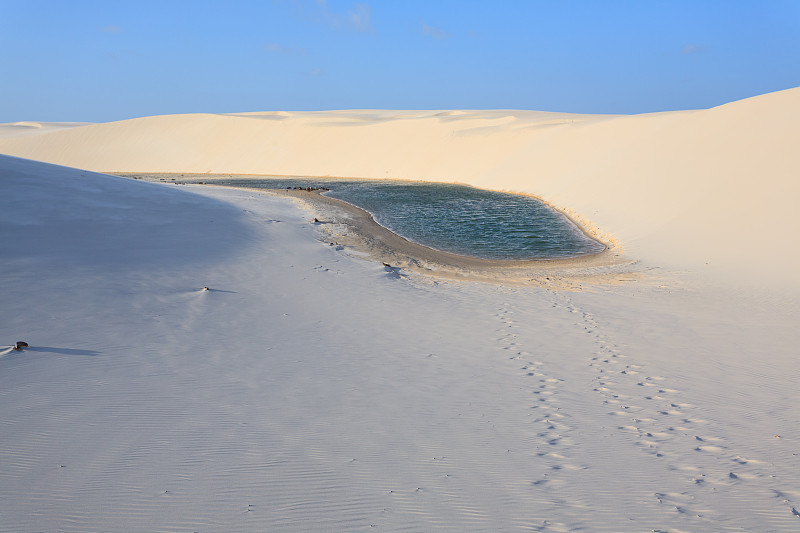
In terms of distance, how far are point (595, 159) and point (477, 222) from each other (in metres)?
11.1

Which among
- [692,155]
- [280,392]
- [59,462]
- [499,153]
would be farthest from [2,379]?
[499,153]

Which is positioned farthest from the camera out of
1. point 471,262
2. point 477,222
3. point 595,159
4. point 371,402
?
point 595,159

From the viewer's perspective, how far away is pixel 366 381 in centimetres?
639

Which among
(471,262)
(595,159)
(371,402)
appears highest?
(595,159)

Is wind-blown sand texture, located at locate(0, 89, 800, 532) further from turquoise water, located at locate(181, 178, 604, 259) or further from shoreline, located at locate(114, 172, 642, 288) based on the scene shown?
turquoise water, located at locate(181, 178, 604, 259)

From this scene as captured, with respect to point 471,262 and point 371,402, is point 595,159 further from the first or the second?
point 371,402

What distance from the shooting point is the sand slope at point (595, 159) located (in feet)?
50.0

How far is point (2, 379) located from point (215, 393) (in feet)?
6.62

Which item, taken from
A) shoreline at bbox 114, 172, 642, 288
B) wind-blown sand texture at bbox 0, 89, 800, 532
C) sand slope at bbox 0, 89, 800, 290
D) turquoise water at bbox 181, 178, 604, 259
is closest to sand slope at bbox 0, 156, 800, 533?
wind-blown sand texture at bbox 0, 89, 800, 532

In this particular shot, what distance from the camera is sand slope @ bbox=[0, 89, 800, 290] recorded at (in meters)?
15.2

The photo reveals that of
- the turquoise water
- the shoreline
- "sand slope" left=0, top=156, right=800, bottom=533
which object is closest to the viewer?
"sand slope" left=0, top=156, right=800, bottom=533

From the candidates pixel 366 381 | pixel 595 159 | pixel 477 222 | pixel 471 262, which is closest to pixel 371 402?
pixel 366 381

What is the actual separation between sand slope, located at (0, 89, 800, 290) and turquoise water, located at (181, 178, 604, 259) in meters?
1.40

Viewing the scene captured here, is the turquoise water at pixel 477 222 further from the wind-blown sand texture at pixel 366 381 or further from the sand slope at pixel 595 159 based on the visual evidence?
the wind-blown sand texture at pixel 366 381
